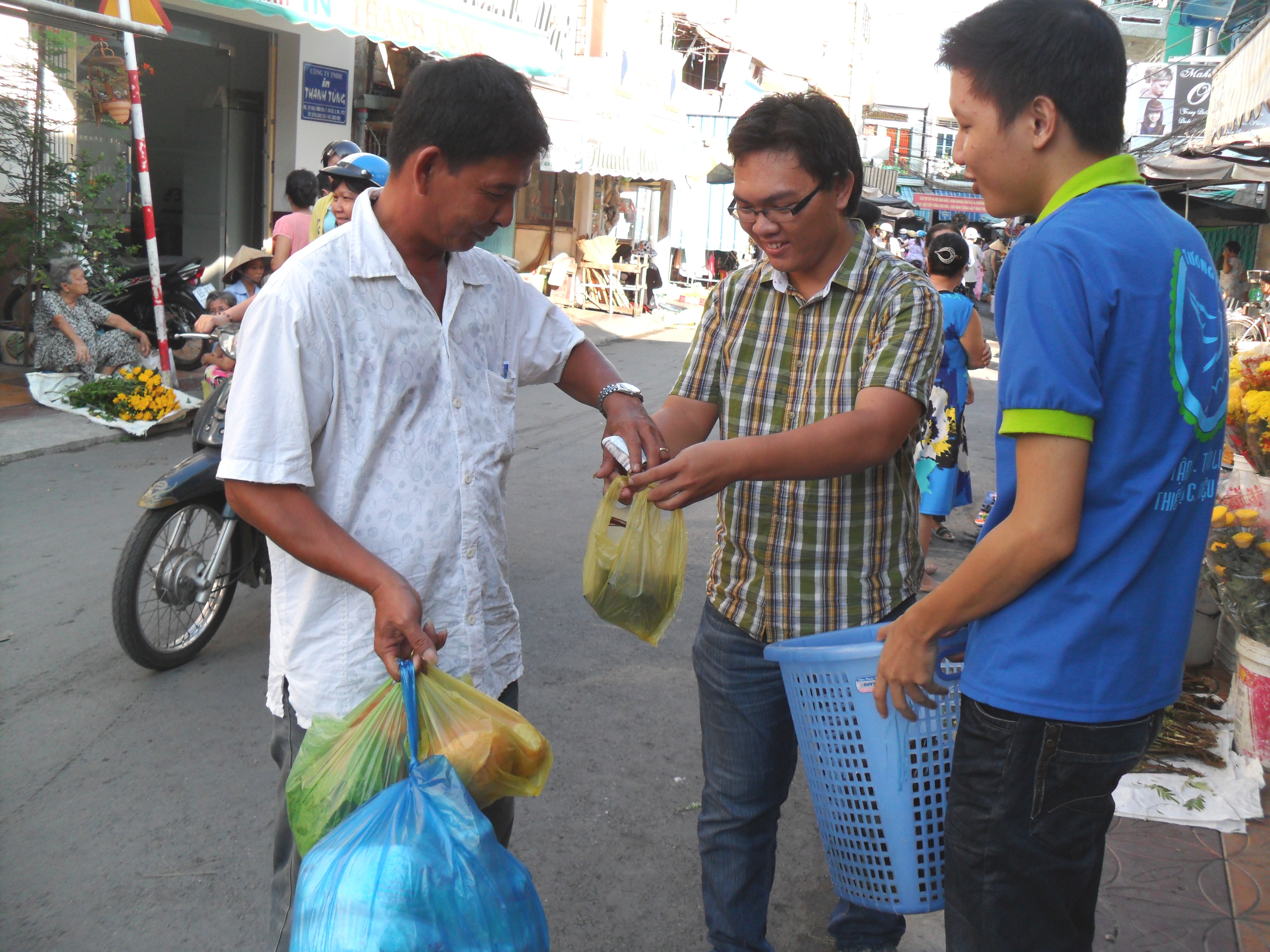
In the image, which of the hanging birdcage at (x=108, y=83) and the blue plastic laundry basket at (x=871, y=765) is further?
the hanging birdcage at (x=108, y=83)

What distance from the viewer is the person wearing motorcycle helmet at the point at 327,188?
4723 millimetres

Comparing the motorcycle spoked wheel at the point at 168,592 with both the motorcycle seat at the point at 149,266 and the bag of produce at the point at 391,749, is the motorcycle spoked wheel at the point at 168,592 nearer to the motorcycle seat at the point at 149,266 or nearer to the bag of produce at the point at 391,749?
the bag of produce at the point at 391,749

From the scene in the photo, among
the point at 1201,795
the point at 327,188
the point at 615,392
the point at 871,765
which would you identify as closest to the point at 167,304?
the point at 327,188

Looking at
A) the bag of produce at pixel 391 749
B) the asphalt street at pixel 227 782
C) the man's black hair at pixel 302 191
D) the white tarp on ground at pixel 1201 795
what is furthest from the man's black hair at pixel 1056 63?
the man's black hair at pixel 302 191

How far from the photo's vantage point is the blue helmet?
4.83 metres

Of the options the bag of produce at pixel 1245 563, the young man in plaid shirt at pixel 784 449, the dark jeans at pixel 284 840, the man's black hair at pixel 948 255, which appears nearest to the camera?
the dark jeans at pixel 284 840

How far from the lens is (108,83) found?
8234mm

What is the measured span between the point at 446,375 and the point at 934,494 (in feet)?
13.5

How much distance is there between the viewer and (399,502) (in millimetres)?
1776

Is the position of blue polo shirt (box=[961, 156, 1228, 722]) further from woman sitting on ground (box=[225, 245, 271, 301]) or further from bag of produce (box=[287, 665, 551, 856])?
woman sitting on ground (box=[225, 245, 271, 301])

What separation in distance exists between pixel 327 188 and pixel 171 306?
5.18 m

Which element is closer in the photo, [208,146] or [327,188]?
[327,188]

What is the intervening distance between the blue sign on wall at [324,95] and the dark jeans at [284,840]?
1082 centimetres

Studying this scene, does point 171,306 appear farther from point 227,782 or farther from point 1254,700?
point 1254,700
